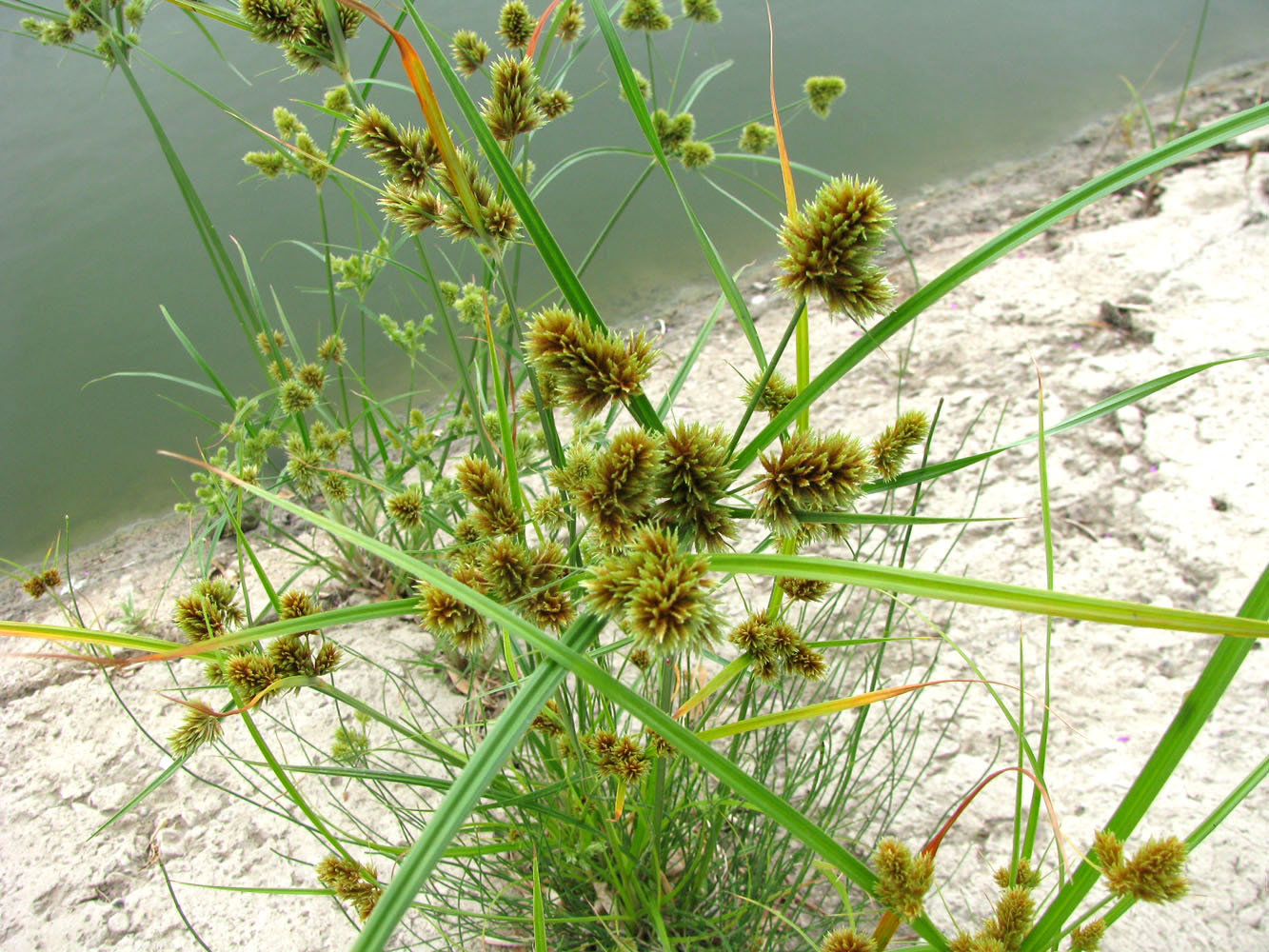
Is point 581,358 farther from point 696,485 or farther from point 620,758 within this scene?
point 620,758

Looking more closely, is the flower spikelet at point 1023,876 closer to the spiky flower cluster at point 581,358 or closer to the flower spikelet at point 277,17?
the spiky flower cluster at point 581,358

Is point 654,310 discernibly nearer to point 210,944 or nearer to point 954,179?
point 954,179

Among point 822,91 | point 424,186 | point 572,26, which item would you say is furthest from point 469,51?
point 822,91

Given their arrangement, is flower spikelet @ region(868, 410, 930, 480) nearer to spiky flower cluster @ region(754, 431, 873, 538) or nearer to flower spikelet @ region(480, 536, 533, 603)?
spiky flower cluster @ region(754, 431, 873, 538)

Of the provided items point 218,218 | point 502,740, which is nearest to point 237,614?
point 502,740

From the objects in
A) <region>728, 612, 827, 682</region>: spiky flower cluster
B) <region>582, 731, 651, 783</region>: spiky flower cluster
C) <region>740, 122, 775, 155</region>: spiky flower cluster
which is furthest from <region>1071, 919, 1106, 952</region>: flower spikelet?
<region>740, 122, 775, 155</region>: spiky flower cluster
